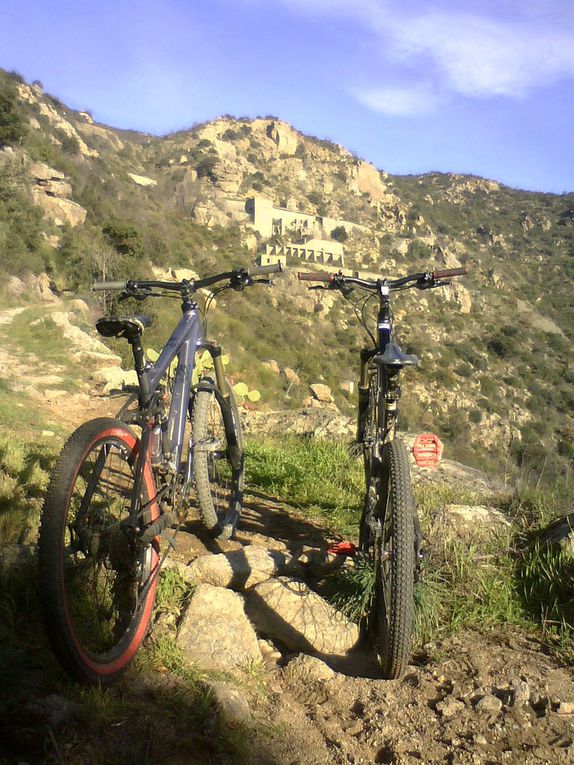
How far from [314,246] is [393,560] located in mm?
59973

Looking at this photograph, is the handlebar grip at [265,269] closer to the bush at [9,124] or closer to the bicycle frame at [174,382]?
the bicycle frame at [174,382]

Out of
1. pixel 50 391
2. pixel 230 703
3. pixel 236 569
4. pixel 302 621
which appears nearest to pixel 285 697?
pixel 230 703

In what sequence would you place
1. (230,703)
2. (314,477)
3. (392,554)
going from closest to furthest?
(230,703)
(392,554)
(314,477)

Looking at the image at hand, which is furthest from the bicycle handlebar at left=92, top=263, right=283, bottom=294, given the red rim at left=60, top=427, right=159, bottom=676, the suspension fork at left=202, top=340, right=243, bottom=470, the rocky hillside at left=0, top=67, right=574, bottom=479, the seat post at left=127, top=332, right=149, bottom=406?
the rocky hillside at left=0, top=67, right=574, bottom=479

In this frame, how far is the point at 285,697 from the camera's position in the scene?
2061mm

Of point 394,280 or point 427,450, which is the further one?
point 427,450

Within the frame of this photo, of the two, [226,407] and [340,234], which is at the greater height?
[340,234]

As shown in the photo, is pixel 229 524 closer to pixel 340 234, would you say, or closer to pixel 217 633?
pixel 217 633

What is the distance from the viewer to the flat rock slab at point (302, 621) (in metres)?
2.51

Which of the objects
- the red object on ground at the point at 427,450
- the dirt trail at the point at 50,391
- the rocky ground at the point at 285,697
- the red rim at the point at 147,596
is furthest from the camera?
the dirt trail at the point at 50,391

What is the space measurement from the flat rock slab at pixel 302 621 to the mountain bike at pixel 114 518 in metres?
0.56

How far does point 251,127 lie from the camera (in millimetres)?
83750

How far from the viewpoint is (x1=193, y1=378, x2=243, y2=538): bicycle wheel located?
10.7 feet

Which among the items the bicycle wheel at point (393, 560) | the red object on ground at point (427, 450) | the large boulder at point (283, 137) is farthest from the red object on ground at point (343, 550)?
the large boulder at point (283, 137)
